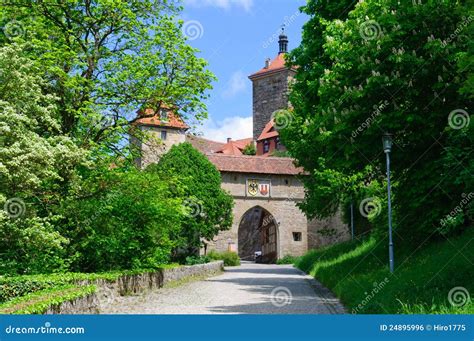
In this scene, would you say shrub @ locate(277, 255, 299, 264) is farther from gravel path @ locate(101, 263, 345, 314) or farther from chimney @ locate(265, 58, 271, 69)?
chimney @ locate(265, 58, 271, 69)

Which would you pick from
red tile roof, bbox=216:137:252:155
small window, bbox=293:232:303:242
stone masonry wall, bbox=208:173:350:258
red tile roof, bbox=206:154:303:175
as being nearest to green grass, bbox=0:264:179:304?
red tile roof, bbox=206:154:303:175

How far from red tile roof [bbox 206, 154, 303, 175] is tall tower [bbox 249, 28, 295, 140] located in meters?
20.3

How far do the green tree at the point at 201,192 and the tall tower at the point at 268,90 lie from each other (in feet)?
112

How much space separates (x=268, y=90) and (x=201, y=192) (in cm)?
3880

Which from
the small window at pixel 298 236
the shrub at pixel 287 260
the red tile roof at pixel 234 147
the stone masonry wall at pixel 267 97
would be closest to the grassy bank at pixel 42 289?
the shrub at pixel 287 260

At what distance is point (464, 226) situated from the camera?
12.7 metres

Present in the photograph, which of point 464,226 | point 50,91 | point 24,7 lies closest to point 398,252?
point 464,226

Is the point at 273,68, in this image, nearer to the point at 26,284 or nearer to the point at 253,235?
the point at 253,235

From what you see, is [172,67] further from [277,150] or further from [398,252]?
[277,150]

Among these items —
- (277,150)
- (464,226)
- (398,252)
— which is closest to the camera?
(464,226)

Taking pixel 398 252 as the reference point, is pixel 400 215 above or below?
above

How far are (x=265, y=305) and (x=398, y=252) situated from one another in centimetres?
422

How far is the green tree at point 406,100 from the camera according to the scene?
12.1 metres

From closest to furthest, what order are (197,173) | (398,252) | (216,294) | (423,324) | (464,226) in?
(423,324) < (464,226) < (398,252) < (216,294) < (197,173)
